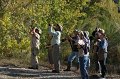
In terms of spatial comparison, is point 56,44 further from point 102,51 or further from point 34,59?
point 102,51

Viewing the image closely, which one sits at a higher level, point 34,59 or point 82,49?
point 34,59

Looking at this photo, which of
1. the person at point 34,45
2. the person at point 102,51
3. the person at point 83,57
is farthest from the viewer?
the person at point 34,45

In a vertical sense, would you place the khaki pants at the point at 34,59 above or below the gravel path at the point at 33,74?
above

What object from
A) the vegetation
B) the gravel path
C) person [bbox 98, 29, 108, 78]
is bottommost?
the gravel path

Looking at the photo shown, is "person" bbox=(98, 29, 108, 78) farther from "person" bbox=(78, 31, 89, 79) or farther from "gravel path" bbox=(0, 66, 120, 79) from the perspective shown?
"person" bbox=(78, 31, 89, 79)

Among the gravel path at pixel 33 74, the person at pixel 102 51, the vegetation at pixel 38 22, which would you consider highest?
the vegetation at pixel 38 22

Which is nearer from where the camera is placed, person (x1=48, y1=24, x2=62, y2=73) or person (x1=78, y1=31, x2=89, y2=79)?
person (x1=78, y1=31, x2=89, y2=79)

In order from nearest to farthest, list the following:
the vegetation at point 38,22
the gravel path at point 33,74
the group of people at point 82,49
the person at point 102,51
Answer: the group of people at point 82,49
the person at point 102,51
the gravel path at point 33,74
the vegetation at point 38,22

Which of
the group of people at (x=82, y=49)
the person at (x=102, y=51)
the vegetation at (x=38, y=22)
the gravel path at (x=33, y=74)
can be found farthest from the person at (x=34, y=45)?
the person at (x=102, y=51)

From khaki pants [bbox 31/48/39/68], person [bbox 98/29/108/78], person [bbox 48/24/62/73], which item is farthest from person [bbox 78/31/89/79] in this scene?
khaki pants [bbox 31/48/39/68]

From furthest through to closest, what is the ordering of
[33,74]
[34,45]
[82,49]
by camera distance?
[34,45] → [33,74] → [82,49]

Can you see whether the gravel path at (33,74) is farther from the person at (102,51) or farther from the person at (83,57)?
the person at (83,57)

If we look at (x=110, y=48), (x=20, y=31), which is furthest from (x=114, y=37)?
(x=20, y=31)

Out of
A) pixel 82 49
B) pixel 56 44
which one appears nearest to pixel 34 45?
pixel 56 44
